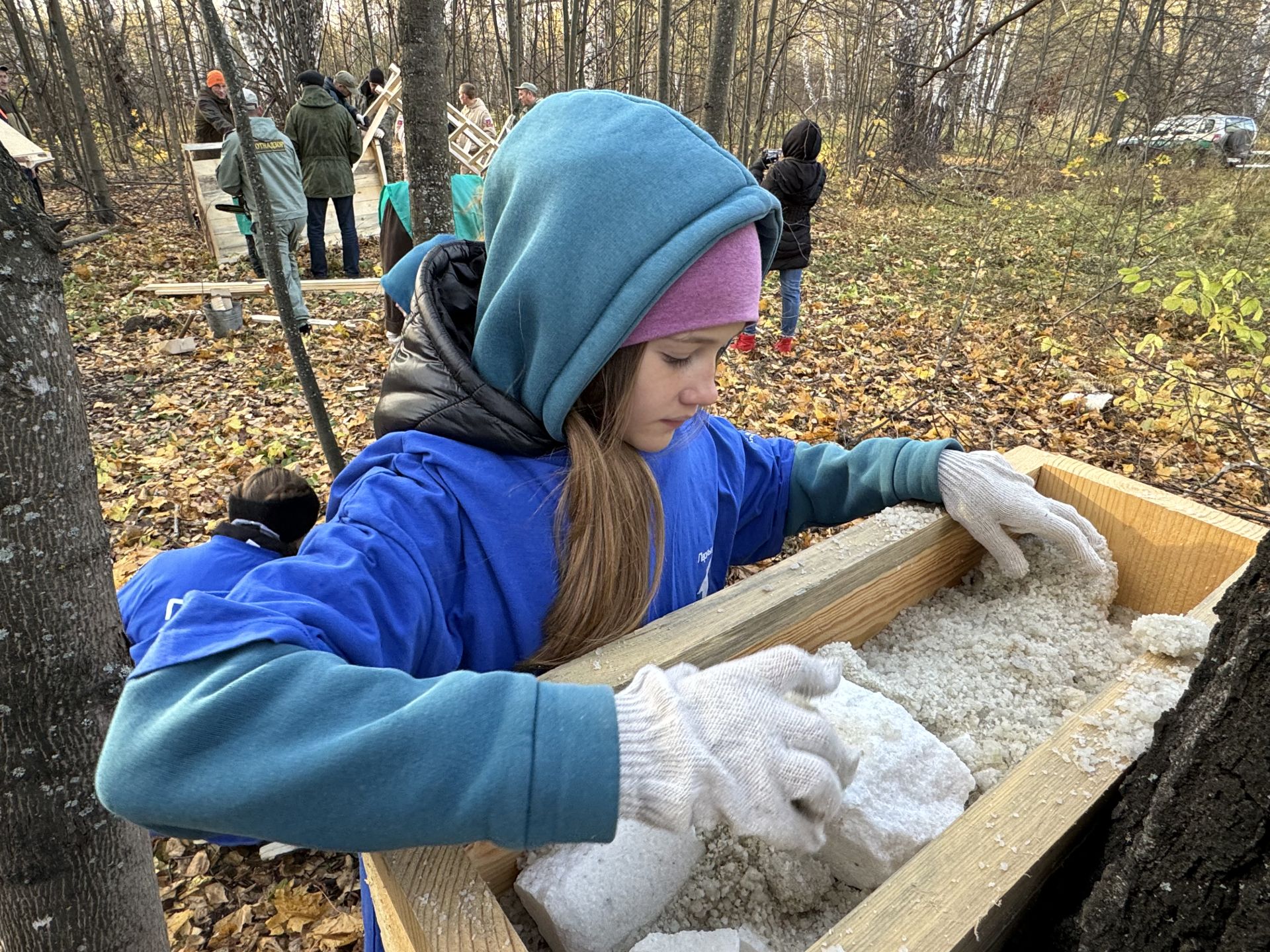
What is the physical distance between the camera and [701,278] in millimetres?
1161

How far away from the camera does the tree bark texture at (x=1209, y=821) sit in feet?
2.49

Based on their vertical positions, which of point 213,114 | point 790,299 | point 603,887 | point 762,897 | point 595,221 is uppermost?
point 213,114

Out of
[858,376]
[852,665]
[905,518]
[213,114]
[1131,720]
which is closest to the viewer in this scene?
[1131,720]

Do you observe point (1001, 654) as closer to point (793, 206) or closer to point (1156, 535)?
point (1156, 535)

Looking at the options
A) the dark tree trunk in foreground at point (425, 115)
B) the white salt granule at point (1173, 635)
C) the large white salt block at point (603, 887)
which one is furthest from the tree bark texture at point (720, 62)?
the large white salt block at point (603, 887)

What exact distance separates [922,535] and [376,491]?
114 centimetres

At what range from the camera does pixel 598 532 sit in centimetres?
127

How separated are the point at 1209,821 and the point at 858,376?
5348 millimetres

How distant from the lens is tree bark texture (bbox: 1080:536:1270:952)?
76 cm

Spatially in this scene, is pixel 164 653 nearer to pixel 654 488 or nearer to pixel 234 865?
pixel 654 488

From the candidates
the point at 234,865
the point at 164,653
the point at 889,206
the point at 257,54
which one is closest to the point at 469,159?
the point at 257,54

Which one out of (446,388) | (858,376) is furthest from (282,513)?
(858,376)

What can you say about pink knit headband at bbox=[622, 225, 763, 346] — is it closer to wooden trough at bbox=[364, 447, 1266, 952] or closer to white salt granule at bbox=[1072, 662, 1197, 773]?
wooden trough at bbox=[364, 447, 1266, 952]

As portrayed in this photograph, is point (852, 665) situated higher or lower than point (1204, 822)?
lower
